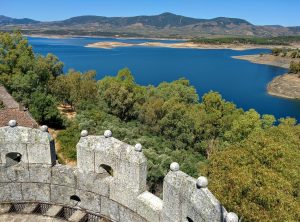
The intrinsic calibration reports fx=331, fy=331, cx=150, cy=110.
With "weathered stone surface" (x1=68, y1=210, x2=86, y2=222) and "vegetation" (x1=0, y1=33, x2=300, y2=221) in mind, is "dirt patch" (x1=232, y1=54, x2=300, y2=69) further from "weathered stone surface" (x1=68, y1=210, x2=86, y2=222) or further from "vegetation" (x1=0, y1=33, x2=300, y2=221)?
"weathered stone surface" (x1=68, y1=210, x2=86, y2=222)

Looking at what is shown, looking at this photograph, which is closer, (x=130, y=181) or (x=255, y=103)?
(x=130, y=181)

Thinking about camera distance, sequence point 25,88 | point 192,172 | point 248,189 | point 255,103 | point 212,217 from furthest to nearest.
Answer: point 255,103 < point 25,88 < point 192,172 < point 248,189 < point 212,217

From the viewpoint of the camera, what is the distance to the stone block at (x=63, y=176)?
9617mm

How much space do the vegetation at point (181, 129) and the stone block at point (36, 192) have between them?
832 centimetres

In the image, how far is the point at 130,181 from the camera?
8.52 meters

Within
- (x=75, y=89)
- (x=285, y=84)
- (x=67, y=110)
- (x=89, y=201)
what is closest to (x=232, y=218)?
(x=89, y=201)

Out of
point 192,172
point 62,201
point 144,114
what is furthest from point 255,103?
point 62,201

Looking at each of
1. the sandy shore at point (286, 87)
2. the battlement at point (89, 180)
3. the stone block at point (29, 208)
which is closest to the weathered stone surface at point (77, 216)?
the battlement at point (89, 180)

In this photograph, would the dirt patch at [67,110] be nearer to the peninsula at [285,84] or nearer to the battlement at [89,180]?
the battlement at [89,180]

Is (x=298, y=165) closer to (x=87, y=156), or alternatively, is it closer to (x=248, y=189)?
(x=248, y=189)

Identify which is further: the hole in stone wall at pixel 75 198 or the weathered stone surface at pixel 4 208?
the hole in stone wall at pixel 75 198

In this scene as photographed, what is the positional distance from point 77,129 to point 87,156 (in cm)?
2497

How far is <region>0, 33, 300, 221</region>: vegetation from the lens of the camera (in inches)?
617

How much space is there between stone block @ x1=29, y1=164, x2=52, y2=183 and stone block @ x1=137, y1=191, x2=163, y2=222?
3038 mm
